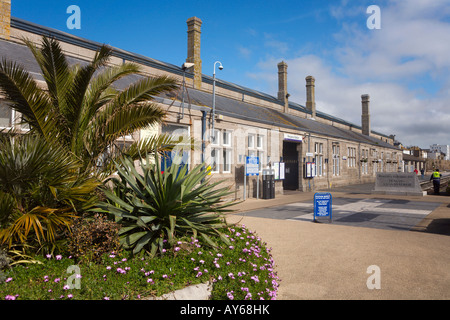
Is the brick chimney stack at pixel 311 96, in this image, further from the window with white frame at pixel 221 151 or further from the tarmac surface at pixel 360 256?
the tarmac surface at pixel 360 256

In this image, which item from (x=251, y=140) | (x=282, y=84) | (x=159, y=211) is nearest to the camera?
(x=159, y=211)

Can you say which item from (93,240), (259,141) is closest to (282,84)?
(259,141)

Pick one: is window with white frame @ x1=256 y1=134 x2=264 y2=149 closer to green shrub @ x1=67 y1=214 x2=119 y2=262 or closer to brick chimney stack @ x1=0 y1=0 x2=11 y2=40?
brick chimney stack @ x1=0 y1=0 x2=11 y2=40

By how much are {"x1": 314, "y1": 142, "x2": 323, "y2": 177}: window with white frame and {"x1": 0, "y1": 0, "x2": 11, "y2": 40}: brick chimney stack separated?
70.7ft

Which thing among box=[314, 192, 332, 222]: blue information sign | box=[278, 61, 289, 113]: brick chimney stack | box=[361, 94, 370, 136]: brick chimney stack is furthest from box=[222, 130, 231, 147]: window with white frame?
box=[361, 94, 370, 136]: brick chimney stack

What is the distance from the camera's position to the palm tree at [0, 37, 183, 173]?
565cm

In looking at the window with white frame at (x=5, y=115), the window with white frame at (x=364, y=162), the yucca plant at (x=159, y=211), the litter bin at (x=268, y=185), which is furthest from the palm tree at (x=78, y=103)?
the window with white frame at (x=364, y=162)

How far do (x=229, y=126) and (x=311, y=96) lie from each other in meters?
21.6

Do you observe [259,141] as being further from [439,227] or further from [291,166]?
[439,227]

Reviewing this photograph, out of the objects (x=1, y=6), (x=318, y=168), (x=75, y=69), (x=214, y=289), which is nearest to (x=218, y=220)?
(x=214, y=289)

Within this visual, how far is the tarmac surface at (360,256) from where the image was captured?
4.78 m

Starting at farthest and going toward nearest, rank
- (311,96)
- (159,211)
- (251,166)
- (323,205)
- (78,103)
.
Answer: (311,96)
(251,166)
(323,205)
(78,103)
(159,211)

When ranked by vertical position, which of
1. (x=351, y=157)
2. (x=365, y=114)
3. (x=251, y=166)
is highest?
(x=365, y=114)

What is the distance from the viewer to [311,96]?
1421 inches
